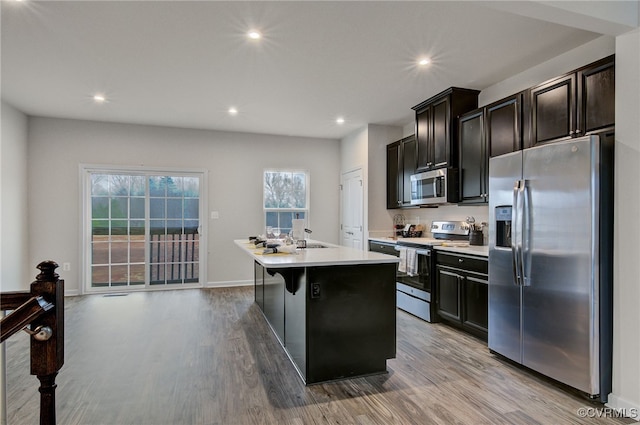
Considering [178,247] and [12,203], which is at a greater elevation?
[12,203]

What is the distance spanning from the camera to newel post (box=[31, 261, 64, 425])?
1276 millimetres

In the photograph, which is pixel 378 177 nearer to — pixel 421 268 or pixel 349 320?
pixel 421 268

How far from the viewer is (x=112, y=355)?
9.90 feet

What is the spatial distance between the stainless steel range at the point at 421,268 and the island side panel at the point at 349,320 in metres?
1.41

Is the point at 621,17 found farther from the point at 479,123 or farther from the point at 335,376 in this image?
the point at 335,376

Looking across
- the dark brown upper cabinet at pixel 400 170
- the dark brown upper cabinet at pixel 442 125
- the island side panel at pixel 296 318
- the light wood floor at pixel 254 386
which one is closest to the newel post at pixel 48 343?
the light wood floor at pixel 254 386

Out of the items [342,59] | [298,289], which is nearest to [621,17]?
[342,59]

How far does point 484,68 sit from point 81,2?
336 cm

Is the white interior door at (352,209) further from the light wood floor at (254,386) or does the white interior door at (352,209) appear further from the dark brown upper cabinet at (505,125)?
the dark brown upper cabinet at (505,125)

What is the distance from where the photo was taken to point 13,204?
15.2 feet

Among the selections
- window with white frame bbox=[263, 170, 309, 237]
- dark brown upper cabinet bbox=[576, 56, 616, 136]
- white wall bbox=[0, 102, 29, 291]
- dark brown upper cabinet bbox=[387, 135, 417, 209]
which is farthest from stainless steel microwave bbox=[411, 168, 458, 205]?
white wall bbox=[0, 102, 29, 291]

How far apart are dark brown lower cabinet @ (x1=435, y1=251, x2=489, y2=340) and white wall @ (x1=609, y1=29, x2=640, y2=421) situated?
104 cm

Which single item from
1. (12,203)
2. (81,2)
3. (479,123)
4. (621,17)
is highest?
(81,2)

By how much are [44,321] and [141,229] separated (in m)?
4.71
